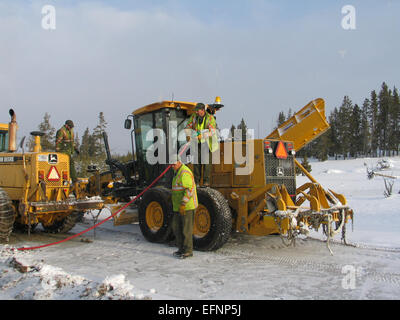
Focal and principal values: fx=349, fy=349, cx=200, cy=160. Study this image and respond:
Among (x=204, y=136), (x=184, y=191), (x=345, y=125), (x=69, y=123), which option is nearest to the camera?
(x=184, y=191)

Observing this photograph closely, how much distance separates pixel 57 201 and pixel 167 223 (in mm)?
2349

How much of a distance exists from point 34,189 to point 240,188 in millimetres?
4381

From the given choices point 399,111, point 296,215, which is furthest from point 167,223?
Result: point 399,111

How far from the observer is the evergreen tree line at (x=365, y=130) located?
66375mm

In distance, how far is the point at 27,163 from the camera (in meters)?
7.59

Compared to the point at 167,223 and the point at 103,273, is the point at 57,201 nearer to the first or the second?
the point at 167,223

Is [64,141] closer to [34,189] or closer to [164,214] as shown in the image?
[34,189]

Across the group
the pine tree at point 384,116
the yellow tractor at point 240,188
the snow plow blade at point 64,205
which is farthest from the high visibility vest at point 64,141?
the pine tree at point 384,116

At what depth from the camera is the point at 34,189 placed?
7.47 meters

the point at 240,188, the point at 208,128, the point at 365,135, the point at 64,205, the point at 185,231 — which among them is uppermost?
the point at 365,135

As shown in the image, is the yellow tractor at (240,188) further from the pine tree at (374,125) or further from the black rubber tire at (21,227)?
the pine tree at (374,125)

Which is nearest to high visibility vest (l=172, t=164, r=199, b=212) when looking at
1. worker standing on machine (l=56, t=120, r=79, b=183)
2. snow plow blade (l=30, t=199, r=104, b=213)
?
snow plow blade (l=30, t=199, r=104, b=213)

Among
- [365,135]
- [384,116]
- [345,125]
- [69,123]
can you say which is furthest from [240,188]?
[384,116]

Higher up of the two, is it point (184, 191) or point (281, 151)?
point (281, 151)
